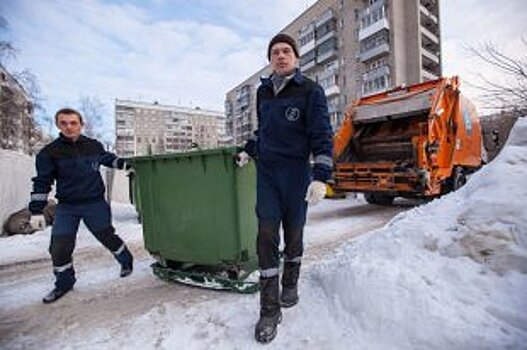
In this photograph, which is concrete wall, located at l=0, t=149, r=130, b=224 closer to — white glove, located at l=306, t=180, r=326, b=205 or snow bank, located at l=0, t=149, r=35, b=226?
snow bank, located at l=0, t=149, r=35, b=226

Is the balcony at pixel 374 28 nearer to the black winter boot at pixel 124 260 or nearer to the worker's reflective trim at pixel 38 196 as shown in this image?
the black winter boot at pixel 124 260

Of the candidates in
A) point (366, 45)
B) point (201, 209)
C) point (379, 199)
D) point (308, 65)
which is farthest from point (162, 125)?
point (201, 209)

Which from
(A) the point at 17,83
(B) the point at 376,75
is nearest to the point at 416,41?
(B) the point at 376,75

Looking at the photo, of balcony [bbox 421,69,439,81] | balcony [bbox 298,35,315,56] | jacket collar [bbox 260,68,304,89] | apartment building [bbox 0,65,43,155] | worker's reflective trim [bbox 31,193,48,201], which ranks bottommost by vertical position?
worker's reflective trim [bbox 31,193,48,201]

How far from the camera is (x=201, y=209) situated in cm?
334

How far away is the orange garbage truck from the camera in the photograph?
7.09 meters

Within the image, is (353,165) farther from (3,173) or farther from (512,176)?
(3,173)

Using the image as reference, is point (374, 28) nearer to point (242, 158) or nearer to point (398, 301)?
point (242, 158)

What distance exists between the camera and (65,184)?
11.6 feet

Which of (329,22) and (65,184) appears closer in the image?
(65,184)

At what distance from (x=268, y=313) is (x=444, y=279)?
3.47 ft

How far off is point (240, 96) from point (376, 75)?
36717 millimetres

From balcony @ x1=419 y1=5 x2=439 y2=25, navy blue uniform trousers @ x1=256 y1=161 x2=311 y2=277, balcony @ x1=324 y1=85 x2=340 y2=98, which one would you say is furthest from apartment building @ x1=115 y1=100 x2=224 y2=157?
navy blue uniform trousers @ x1=256 y1=161 x2=311 y2=277

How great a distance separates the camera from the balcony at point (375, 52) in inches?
1305
